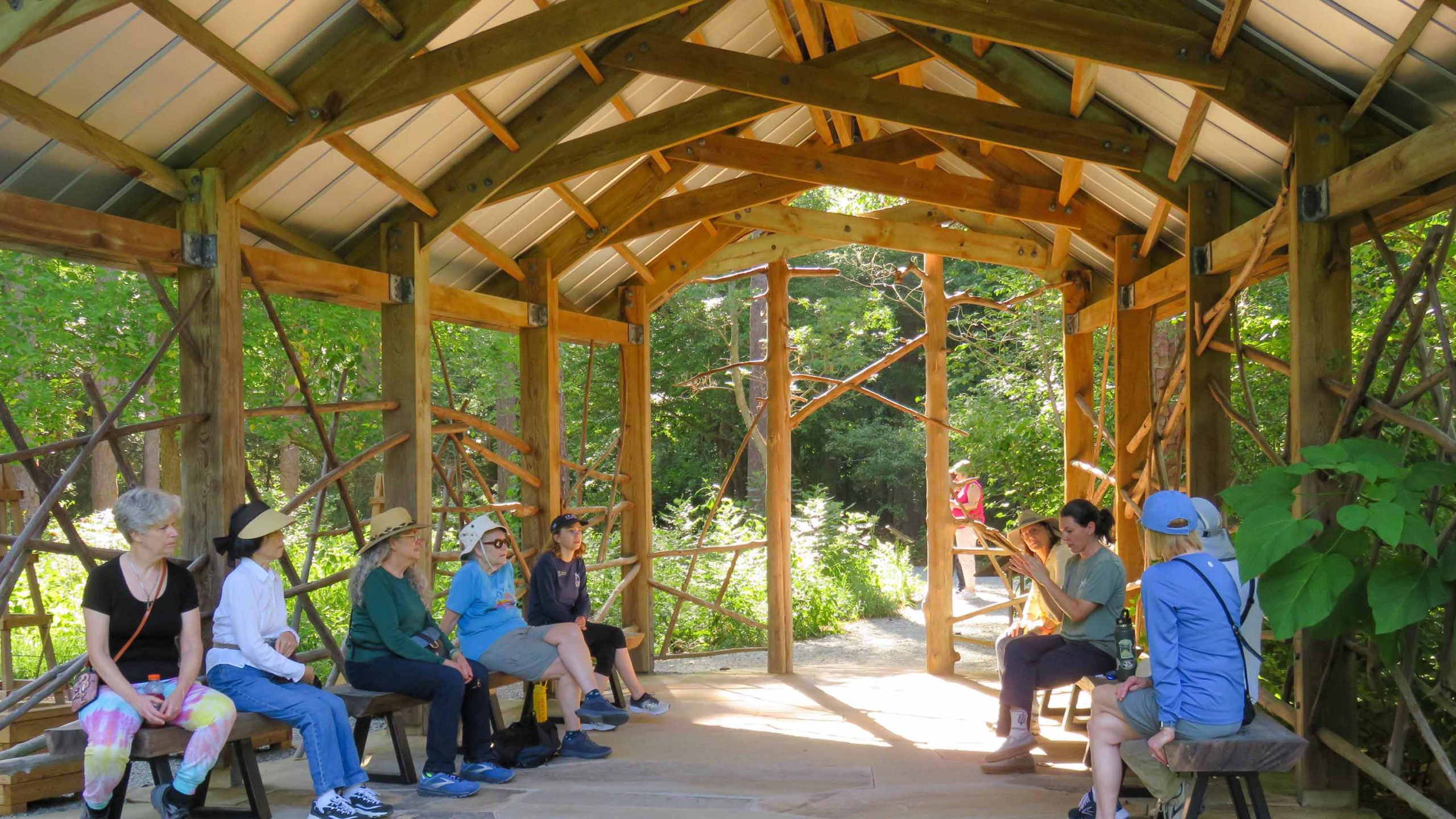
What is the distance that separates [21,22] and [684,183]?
5768 millimetres

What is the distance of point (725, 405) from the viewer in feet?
69.5

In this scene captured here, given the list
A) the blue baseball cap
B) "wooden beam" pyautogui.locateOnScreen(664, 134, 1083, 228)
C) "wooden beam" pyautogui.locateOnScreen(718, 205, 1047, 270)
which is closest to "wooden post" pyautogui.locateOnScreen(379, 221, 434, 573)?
"wooden beam" pyautogui.locateOnScreen(664, 134, 1083, 228)

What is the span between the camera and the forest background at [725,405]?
10352 mm

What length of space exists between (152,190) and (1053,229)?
6061 mm

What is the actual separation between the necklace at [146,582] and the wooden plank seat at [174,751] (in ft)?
1.48

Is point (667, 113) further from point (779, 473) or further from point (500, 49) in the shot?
point (779, 473)

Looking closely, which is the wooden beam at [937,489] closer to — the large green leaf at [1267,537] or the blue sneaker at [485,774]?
the blue sneaker at [485,774]

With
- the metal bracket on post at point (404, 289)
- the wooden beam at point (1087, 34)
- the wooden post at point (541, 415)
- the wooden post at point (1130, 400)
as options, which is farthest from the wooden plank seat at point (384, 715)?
the wooden post at point (1130, 400)

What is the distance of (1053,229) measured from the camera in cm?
852


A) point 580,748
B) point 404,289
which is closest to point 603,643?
point 580,748

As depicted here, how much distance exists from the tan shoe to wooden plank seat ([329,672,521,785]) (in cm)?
239

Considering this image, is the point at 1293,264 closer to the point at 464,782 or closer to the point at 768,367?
the point at 464,782

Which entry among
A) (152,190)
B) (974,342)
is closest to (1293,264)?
(152,190)

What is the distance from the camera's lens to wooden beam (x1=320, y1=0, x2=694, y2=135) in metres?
4.81
